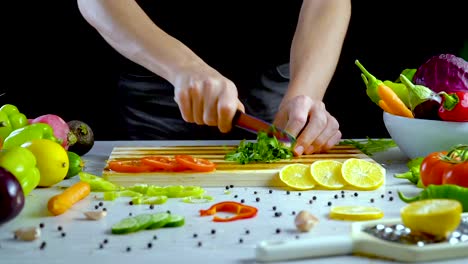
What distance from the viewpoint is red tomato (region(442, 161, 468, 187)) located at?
1.95 meters

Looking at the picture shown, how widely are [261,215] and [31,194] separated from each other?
A: 1.90 feet

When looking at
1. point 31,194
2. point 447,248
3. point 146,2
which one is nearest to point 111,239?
point 31,194

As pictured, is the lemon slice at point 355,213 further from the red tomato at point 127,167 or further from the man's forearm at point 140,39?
the man's forearm at point 140,39

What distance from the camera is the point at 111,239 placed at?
1.68 metres

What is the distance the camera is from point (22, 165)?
194 centimetres


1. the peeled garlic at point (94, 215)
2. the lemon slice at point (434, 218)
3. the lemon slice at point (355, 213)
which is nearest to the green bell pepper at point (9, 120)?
the peeled garlic at point (94, 215)

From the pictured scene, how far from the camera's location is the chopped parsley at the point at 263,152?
2.33 metres

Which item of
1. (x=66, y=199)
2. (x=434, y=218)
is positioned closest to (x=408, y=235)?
(x=434, y=218)

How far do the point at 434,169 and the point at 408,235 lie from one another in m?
0.49

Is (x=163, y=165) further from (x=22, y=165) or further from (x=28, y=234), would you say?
(x=28, y=234)

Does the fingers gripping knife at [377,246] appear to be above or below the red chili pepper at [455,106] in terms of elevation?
below

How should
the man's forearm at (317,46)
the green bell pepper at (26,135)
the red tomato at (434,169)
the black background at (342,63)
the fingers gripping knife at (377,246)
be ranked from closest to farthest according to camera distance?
the fingers gripping knife at (377,246) < the red tomato at (434,169) < the green bell pepper at (26,135) < the man's forearm at (317,46) < the black background at (342,63)

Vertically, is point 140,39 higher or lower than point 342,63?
higher

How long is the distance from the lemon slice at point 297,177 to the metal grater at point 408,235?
50cm
